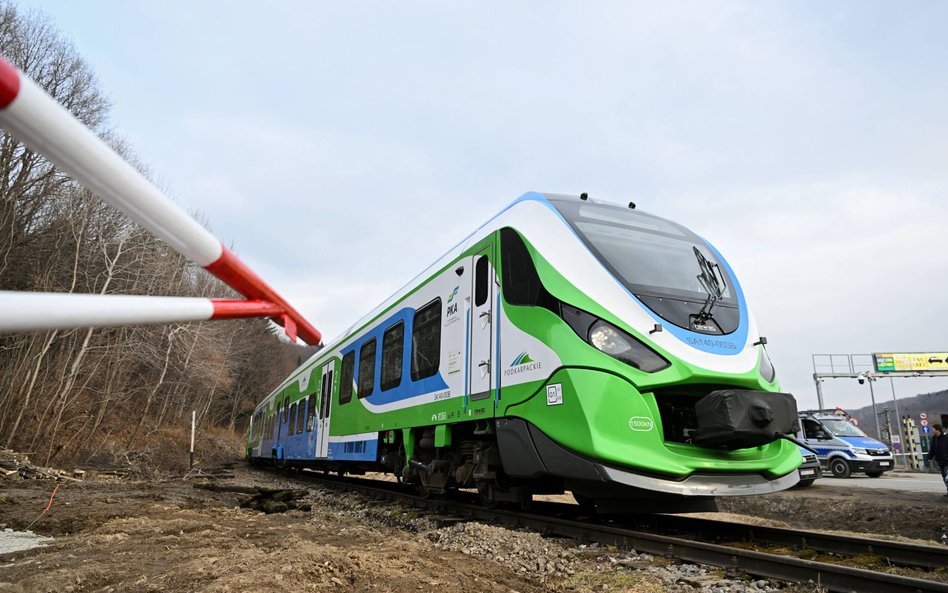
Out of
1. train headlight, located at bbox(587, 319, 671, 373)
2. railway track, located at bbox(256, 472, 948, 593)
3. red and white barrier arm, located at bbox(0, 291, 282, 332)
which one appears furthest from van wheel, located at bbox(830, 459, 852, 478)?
red and white barrier arm, located at bbox(0, 291, 282, 332)

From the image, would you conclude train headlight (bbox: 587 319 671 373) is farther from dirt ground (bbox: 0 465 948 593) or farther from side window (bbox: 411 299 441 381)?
side window (bbox: 411 299 441 381)

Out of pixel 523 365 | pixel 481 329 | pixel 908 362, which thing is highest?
pixel 908 362

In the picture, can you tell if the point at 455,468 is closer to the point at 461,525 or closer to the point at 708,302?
the point at 461,525

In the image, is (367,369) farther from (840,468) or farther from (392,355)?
(840,468)

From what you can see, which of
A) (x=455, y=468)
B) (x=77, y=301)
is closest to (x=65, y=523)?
(x=455, y=468)

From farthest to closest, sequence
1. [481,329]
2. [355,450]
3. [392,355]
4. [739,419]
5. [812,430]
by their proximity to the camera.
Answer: [812,430] → [355,450] → [392,355] → [481,329] → [739,419]

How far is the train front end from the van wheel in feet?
Answer: 45.4

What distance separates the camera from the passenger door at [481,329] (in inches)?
242

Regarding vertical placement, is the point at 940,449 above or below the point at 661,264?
below

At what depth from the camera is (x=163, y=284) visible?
71.1ft

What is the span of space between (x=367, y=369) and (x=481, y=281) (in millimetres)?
4232

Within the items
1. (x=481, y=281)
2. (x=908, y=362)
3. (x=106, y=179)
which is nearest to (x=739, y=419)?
(x=481, y=281)

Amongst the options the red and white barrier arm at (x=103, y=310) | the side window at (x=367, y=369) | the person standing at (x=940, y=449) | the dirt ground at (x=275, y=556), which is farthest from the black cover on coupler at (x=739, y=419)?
the person standing at (x=940, y=449)

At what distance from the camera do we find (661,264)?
5.95 m
